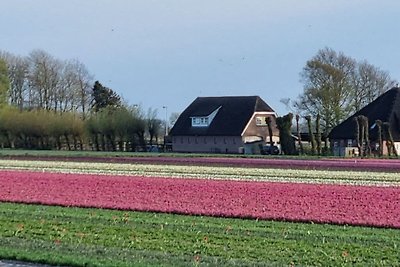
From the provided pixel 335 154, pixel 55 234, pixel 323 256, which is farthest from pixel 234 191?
pixel 335 154

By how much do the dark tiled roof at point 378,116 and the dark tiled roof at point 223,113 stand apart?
12976 mm

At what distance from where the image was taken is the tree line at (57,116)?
83.9 meters

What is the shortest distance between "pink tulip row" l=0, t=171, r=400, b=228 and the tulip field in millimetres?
26

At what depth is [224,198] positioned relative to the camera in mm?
19375

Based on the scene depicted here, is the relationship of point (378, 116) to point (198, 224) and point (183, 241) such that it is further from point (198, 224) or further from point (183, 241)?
point (183, 241)

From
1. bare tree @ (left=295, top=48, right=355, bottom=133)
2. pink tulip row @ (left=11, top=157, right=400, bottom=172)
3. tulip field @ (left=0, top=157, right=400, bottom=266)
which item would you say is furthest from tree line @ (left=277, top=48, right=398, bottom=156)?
tulip field @ (left=0, top=157, right=400, bottom=266)

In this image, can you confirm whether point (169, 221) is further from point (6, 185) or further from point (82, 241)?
point (6, 185)

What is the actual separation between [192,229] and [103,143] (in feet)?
239

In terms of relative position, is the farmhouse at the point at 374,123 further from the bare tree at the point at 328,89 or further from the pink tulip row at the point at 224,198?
the pink tulip row at the point at 224,198

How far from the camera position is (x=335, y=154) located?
6606cm

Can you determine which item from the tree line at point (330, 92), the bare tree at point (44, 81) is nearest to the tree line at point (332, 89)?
the tree line at point (330, 92)

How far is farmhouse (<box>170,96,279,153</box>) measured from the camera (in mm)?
82000

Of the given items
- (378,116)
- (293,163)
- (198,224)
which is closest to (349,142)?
(378,116)

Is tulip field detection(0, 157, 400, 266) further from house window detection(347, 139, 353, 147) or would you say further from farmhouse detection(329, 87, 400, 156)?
house window detection(347, 139, 353, 147)
